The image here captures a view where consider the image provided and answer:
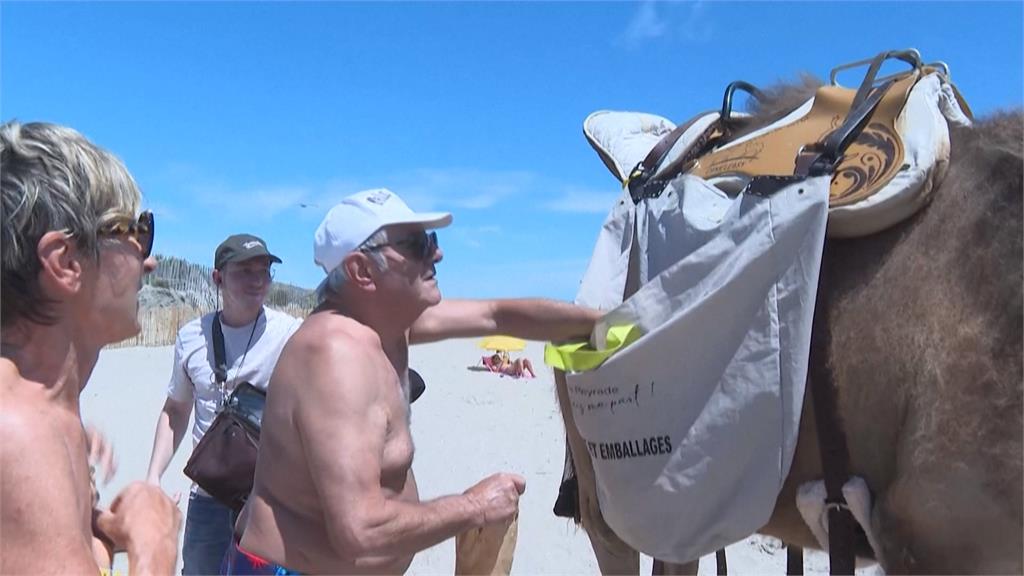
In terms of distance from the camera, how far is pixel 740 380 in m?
2.24

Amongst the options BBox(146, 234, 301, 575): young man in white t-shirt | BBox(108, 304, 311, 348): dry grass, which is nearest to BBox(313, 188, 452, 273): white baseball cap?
BBox(146, 234, 301, 575): young man in white t-shirt

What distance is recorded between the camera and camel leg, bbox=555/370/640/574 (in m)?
3.03

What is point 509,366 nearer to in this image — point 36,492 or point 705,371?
point 705,371

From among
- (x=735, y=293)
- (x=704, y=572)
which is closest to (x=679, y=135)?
(x=735, y=293)

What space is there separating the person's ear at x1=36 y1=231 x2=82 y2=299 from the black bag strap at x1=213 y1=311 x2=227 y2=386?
2.16 m

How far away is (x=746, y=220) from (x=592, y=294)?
621 mm

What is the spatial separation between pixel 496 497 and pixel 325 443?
1.46 feet

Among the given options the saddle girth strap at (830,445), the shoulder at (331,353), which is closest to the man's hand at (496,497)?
the shoulder at (331,353)

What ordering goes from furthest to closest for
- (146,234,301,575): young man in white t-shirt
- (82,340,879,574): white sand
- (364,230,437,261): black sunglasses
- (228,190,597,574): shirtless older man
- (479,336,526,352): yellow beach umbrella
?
(479,336,526,352): yellow beach umbrella
(82,340,879,574): white sand
(146,234,301,575): young man in white t-shirt
(364,230,437,261): black sunglasses
(228,190,597,574): shirtless older man

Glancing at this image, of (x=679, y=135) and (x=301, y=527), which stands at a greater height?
(x=679, y=135)

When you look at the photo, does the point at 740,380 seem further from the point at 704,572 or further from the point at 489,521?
the point at 704,572

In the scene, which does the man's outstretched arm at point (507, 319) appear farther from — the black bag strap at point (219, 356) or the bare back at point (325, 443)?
the black bag strap at point (219, 356)

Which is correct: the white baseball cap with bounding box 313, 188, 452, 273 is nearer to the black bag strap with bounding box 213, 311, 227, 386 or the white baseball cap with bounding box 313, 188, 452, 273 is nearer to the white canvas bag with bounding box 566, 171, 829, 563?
the white canvas bag with bounding box 566, 171, 829, 563

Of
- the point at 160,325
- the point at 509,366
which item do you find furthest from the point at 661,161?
the point at 160,325
